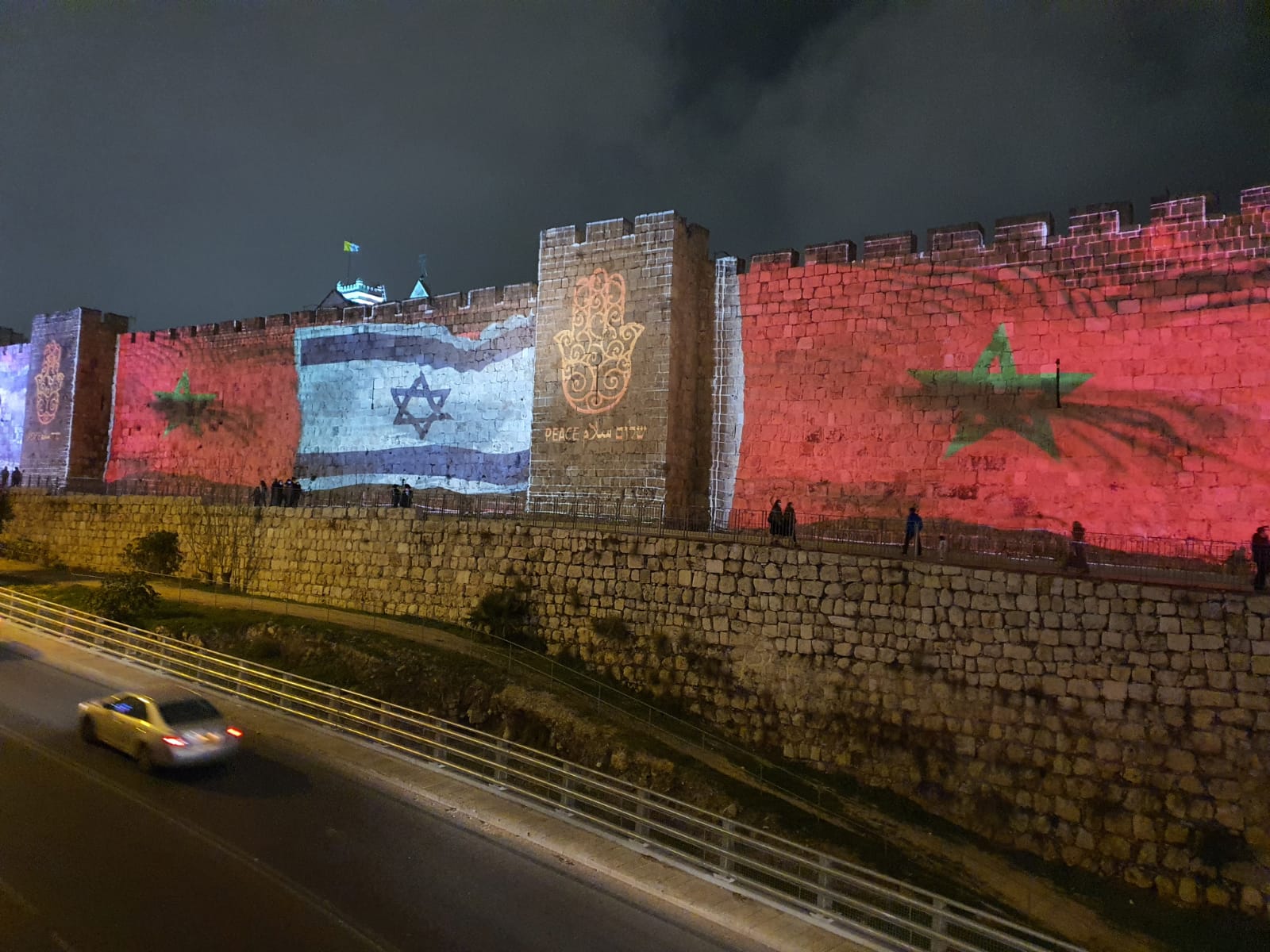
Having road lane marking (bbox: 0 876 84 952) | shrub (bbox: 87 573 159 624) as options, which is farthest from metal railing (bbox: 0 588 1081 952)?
road lane marking (bbox: 0 876 84 952)

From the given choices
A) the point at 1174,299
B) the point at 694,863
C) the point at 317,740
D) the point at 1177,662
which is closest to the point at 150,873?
the point at 317,740

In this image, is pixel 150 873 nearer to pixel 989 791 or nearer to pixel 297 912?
pixel 297 912

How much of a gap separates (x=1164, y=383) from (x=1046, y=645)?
554cm

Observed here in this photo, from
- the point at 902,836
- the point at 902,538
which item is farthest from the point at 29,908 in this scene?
the point at 902,538

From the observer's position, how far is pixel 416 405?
78.6ft

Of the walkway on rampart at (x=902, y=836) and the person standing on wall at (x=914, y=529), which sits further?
the person standing on wall at (x=914, y=529)

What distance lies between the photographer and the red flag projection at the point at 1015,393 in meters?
13.6

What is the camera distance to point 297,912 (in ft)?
21.5

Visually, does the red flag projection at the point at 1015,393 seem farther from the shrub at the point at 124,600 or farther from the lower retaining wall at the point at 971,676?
the shrub at the point at 124,600

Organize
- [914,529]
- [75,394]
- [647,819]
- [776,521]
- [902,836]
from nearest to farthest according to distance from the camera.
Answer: [647,819] → [902,836] → [914,529] → [776,521] → [75,394]

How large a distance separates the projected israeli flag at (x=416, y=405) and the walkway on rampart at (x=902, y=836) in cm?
538

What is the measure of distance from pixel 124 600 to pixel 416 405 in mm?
8882

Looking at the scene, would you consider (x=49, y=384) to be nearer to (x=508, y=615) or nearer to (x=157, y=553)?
(x=157, y=553)

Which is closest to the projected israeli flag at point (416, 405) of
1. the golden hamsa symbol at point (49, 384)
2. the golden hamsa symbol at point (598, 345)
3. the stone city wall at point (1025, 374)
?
the golden hamsa symbol at point (598, 345)
